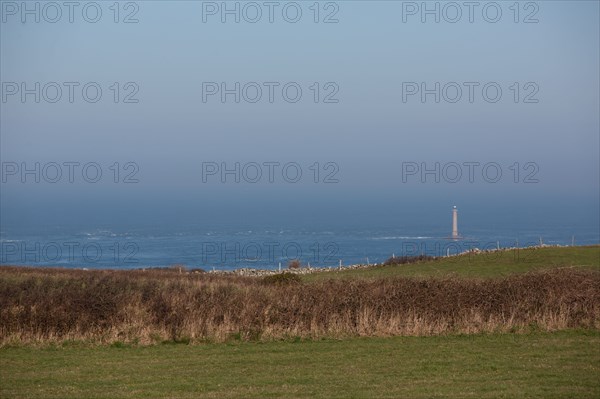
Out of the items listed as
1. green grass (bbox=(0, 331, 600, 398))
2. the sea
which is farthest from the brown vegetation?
the sea

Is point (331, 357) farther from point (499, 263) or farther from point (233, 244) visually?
point (233, 244)

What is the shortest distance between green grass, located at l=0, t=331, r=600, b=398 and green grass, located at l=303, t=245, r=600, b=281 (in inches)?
972

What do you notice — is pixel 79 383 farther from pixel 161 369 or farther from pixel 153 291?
pixel 153 291

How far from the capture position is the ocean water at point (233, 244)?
90.5 metres

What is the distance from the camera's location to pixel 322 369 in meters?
15.3

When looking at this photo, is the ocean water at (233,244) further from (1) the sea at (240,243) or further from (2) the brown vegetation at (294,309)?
(2) the brown vegetation at (294,309)

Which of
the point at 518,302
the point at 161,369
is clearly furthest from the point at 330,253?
the point at 161,369

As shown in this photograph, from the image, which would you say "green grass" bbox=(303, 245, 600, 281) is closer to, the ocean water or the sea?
the sea

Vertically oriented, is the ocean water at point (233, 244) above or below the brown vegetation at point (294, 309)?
below

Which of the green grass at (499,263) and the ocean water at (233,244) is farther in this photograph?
the ocean water at (233,244)

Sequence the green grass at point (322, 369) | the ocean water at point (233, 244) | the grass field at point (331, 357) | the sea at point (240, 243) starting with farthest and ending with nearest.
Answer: the ocean water at point (233, 244), the sea at point (240, 243), the grass field at point (331, 357), the green grass at point (322, 369)

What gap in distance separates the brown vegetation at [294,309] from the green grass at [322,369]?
3.47 feet

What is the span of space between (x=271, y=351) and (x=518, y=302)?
844 centimetres

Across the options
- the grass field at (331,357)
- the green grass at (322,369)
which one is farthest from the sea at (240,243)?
the green grass at (322,369)
